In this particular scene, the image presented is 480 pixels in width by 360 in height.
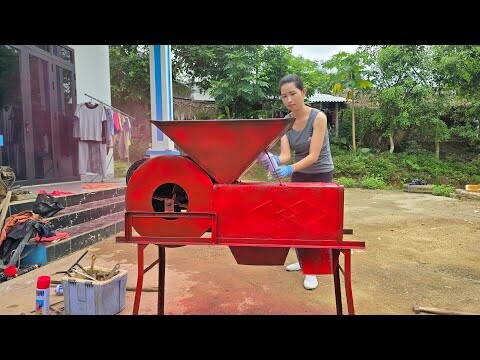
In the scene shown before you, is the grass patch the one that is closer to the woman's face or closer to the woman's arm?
the woman's arm

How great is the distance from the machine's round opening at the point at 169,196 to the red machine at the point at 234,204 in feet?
0.07

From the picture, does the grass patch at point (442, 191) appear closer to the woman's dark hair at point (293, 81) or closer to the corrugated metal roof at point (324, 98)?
the corrugated metal roof at point (324, 98)

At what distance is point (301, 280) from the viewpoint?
3.69 metres

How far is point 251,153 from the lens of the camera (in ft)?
6.88

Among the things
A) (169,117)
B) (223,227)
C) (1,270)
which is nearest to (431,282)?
(223,227)

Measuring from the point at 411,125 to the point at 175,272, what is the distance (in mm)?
13491

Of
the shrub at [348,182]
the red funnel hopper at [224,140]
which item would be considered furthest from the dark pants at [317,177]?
the shrub at [348,182]

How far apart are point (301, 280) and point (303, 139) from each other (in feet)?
5.33

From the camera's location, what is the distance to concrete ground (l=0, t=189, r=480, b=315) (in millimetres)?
3031

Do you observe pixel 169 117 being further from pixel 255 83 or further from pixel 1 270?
pixel 255 83

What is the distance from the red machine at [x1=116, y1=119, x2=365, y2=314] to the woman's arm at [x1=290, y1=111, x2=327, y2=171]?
1.65 feet

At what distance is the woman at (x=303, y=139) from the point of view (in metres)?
2.63

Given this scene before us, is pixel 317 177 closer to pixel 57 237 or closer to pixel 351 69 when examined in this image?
pixel 57 237

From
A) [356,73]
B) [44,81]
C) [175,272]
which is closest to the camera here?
[175,272]
